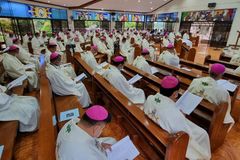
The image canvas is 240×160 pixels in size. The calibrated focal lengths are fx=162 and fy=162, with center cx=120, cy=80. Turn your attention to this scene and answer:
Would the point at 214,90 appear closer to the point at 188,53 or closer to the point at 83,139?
the point at 83,139

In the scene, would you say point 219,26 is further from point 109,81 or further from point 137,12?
point 109,81

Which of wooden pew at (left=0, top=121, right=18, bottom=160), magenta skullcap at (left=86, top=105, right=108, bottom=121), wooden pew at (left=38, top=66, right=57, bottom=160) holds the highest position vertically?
magenta skullcap at (left=86, top=105, right=108, bottom=121)

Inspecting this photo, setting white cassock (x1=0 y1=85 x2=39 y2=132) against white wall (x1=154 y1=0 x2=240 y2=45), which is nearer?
white cassock (x1=0 y1=85 x2=39 y2=132)

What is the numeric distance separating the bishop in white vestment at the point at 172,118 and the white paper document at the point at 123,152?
1.21 ft

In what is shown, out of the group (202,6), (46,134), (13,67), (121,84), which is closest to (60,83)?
(121,84)

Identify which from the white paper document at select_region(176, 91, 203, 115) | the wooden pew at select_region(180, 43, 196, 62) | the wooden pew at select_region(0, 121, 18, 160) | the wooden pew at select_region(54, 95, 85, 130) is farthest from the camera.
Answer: the wooden pew at select_region(180, 43, 196, 62)

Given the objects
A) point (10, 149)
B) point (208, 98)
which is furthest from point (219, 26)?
point (10, 149)

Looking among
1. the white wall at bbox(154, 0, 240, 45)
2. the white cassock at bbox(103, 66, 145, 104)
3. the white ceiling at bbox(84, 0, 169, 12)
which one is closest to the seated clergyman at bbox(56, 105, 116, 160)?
the white cassock at bbox(103, 66, 145, 104)

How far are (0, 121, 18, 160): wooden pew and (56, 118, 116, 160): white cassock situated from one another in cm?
104

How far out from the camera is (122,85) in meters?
2.91

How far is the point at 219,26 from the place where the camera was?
11.9 m

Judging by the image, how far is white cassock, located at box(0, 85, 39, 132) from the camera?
2291 mm

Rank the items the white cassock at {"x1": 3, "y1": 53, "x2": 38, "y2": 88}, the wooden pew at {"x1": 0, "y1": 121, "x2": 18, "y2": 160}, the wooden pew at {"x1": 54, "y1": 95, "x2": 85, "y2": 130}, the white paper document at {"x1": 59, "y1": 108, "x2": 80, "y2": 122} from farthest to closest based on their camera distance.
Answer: the white cassock at {"x1": 3, "y1": 53, "x2": 38, "y2": 88}, the wooden pew at {"x1": 54, "y1": 95, "x2": 85, "y2": 130}, the white paper document at {"x1": 59, "y1": 108, "x2": 80, "y2": 122}, the wooden pew at {"x1": 0, "y1": 121, "x2": 18, "y2": 160}

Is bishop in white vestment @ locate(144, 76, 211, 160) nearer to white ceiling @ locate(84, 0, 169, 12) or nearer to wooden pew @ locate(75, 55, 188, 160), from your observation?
wooden pew @ locate(75, 55, 188, 160)
